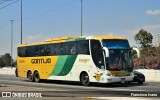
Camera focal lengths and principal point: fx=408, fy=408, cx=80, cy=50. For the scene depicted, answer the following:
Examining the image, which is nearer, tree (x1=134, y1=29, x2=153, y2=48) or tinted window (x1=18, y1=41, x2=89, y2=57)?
tinted window (x1=18, y1=41, x2=89, y2=57)

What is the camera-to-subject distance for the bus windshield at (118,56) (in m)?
27.1

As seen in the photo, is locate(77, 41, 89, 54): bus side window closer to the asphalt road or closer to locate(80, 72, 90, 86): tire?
locate(80, 72, 90, 86): tire

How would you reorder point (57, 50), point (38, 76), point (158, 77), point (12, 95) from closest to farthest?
point (12, 95) → point (57, 50) → point (38, 76) → point (158, 77)

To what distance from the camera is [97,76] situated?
91.0 ft

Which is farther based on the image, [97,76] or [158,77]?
[158,77]

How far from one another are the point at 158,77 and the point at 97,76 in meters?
13.0

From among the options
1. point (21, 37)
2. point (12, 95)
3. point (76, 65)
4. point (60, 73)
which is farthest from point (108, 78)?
point (21, 37)

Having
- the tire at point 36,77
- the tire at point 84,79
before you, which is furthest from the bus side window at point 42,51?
the tire at point 84,79

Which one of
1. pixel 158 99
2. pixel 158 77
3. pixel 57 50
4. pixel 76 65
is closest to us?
pixel 158 99

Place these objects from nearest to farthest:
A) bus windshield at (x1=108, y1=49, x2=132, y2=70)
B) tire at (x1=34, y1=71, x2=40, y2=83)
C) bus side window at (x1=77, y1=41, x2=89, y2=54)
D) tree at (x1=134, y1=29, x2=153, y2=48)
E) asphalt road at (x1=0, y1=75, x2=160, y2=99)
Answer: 1. asphalt road at (x1=0, y1=75, x2=160, y2=99)
2. bus windshield at (x1=108, y1=49, x2=132, y2=70)
3. bus side window at (x1=77, y1=41, x2=89, y2=54)
4. tire at (x1=34, y1=71, x2=40, y2=83)
5. tree at (x1=134, y1=29, x2=153, y2=48)

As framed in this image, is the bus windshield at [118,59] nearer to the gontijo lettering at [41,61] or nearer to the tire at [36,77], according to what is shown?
the gontijo lettering at [41,61]

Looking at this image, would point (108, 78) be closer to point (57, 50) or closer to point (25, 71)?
point (57, 50)

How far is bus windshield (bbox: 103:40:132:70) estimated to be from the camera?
27.1m

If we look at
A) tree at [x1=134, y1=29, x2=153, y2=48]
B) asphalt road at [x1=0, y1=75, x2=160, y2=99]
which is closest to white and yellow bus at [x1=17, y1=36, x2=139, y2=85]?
asphalt road at [x1=0, y1=75, x2=160, y2=99]
